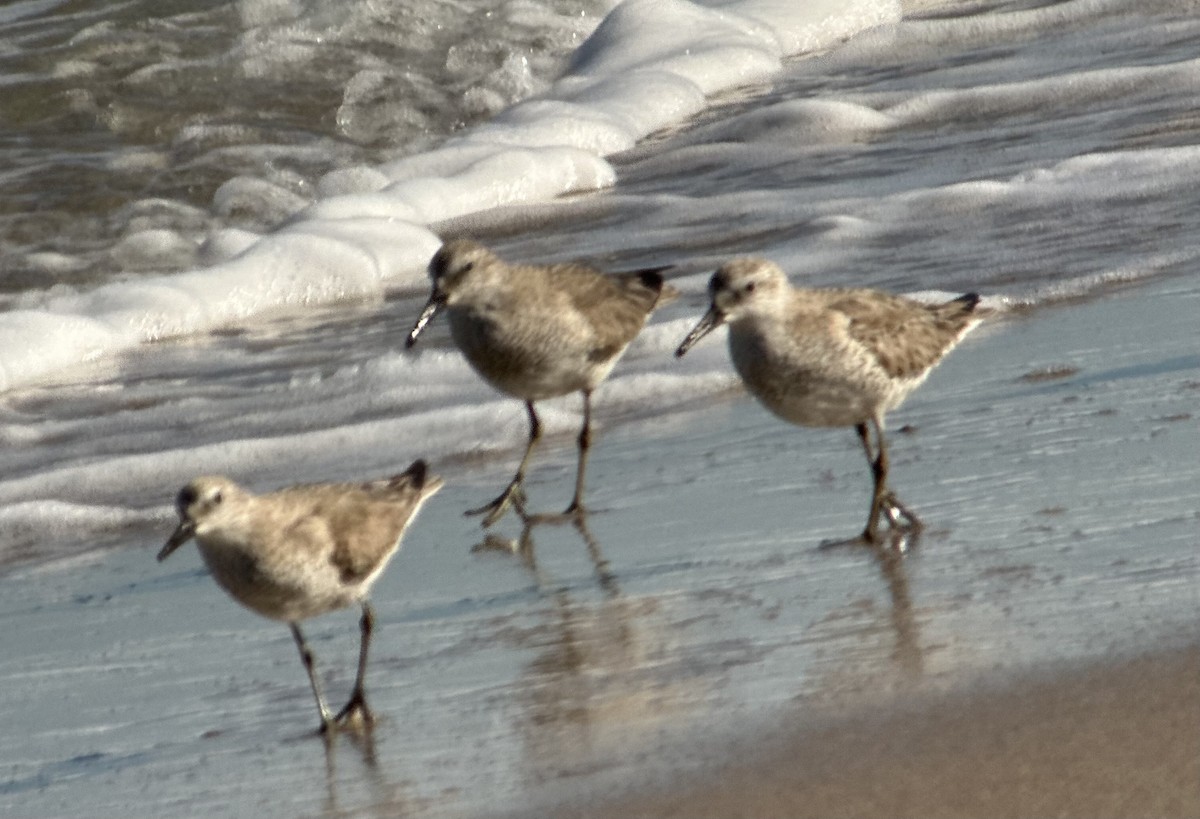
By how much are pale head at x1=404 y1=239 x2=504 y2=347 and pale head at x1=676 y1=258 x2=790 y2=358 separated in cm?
117

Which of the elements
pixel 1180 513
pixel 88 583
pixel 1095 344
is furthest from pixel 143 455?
pixel 1180 513

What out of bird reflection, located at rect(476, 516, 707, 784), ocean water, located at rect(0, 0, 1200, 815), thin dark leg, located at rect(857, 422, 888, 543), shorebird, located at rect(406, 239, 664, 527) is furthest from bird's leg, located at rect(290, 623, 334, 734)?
shorebird, located at rect(406, 239, 664, 527)

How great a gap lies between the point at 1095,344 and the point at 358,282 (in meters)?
4.59

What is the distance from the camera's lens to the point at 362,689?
4887 mm

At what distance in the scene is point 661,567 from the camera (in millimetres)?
5590

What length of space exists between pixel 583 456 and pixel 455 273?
0.71 metres

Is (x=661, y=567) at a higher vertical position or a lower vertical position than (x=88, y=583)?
higher

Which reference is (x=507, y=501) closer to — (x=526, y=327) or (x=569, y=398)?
(x=526, y=327)

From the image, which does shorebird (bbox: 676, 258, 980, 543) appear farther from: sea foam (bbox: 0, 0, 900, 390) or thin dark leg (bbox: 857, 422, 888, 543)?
sea foam (bbox: 0, 0, 900, 390)

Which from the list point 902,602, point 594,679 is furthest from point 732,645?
point 902,602

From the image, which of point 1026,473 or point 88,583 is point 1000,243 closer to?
point 1026,473

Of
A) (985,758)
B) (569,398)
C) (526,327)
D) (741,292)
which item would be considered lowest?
(569,398)

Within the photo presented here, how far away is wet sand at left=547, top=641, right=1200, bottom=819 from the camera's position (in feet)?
12.1

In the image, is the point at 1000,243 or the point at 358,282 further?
the point at 358,282
